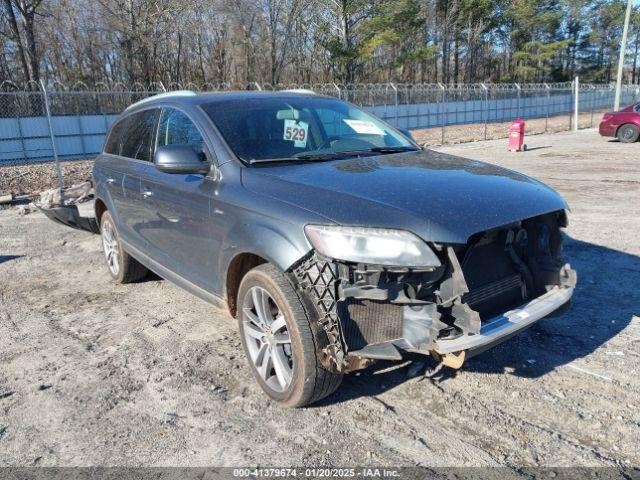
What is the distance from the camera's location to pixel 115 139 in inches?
210

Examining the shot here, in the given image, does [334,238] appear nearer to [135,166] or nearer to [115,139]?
[135,166]

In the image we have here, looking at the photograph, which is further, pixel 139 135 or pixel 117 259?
pixel 117 259

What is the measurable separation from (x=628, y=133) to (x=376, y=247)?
64.5 feet

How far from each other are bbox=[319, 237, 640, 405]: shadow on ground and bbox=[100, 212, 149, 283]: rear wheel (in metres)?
2.86

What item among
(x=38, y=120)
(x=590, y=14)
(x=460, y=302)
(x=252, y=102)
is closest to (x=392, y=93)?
(x=38, y=120)

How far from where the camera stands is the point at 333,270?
262 cm

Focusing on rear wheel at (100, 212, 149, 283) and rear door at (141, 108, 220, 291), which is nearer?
rear door at (141, 108, 220, 291)

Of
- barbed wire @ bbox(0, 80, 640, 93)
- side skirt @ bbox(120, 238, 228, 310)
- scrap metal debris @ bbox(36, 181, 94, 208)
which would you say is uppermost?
barbed wire @ bbox(0, 80, 640, 93)

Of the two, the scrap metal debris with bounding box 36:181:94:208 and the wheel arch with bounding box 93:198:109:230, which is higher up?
the wheel arch with bounding box 93:198:109:230

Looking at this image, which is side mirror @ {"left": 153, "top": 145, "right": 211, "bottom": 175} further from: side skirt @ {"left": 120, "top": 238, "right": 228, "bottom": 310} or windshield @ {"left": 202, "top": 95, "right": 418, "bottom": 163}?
side skirt @ {"left": 120, "top": 238, "right": 228, "bottom": 310}

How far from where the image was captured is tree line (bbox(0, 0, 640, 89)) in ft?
98.5

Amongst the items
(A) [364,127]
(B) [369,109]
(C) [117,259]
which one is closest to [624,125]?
(B) [369,109]

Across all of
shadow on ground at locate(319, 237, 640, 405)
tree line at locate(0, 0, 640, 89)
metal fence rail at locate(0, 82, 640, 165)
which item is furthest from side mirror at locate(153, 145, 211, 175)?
tree line at locate(0, 0, 640, 89)

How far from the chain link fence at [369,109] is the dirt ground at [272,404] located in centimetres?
915
